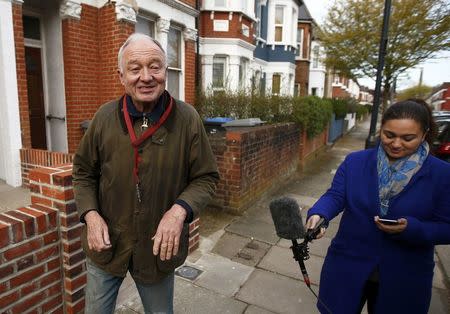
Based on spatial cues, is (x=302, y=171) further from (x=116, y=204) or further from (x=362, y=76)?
(x=362, y=76)

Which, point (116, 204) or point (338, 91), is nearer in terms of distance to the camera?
point (116, 204)

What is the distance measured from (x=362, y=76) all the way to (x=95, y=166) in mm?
19257

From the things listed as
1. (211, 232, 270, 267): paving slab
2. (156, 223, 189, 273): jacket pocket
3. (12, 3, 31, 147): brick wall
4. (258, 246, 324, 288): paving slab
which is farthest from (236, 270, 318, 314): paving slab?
(12, 3, 31, 147): brick wall

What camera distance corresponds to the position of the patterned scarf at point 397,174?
6.14 ft

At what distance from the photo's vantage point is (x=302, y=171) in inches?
368

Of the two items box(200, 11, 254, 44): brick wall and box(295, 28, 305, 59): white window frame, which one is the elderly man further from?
box(295, 28, 305, 59): white window frame

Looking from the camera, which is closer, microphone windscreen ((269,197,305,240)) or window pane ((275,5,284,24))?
microphone windscreen ((269,197,305,240))

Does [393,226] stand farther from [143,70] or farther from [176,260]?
[143,70]

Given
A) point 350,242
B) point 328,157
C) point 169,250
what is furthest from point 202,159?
point 328,157

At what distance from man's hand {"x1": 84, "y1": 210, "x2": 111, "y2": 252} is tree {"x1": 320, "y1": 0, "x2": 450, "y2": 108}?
1697 cm

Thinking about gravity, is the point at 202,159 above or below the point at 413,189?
above

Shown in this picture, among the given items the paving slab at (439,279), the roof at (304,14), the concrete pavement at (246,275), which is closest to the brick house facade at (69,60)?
the concrete pavement at (246,275)

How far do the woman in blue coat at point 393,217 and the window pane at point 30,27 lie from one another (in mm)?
5999

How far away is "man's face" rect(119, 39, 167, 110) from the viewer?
1761mm
